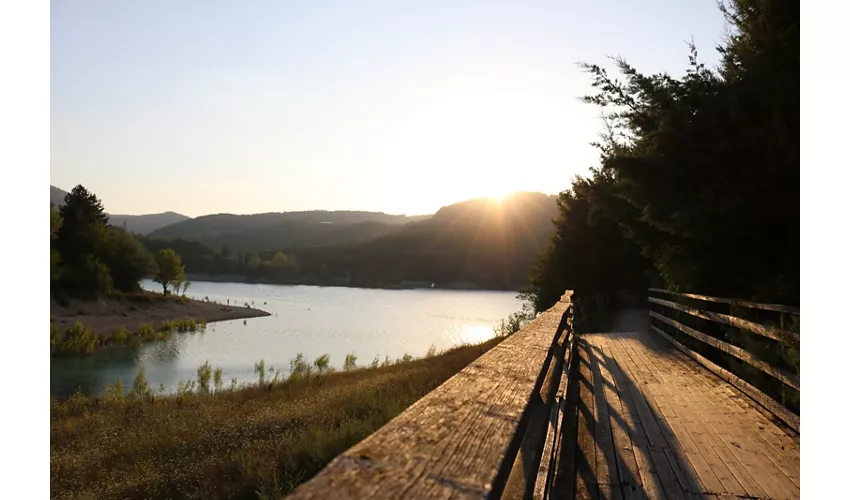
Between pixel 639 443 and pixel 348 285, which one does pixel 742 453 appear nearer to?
pixel 639 443

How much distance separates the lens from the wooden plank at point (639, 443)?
409 centimetres

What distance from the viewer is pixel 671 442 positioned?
5.24 metres

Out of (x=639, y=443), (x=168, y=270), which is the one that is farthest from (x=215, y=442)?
(x=168, y=270)

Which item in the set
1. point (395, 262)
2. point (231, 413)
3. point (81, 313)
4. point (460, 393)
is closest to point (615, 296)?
point (231, 413)

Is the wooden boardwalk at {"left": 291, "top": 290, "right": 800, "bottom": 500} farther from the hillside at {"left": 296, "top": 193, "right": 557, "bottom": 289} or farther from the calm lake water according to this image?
the hillside at {"left": 296, "top": 193, "right": 557, "bottom": 289}

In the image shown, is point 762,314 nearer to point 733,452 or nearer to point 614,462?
point 733,452

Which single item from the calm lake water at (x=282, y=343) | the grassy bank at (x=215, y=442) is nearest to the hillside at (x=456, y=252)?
the calm lake water at (x=282, y=343)

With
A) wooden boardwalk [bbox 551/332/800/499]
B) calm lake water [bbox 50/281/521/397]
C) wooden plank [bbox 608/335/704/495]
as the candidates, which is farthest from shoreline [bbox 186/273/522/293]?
wooden boardwalk [bbox 551/332/800/499]

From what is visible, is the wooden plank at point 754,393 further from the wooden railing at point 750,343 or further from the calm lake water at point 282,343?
the calm lake water at point 282,343

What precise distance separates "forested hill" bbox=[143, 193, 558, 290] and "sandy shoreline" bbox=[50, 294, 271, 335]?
198 ft

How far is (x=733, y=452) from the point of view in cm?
498

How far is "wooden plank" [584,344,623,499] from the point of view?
409 centimetres

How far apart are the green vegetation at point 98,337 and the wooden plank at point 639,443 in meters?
42.7

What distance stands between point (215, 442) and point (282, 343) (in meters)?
37.9
